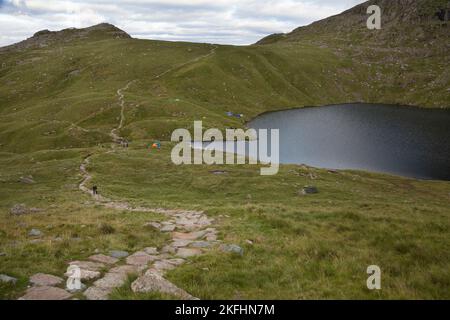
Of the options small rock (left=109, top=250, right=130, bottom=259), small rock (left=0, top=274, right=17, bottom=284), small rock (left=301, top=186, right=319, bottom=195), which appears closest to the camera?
small rock (left=0, top=274, right=17, bottom=284)

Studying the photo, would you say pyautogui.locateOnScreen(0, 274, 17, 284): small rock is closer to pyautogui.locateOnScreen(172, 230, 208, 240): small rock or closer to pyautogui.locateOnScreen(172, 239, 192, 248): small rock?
pyautogui.locateOnScreen(172, 239, 192, 248): small rock

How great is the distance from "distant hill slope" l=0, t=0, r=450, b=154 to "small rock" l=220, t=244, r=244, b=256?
74.1 meters

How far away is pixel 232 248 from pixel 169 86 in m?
127

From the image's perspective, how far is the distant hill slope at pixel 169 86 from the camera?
97438 millimetres

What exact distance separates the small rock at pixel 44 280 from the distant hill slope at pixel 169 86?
76.9 metres

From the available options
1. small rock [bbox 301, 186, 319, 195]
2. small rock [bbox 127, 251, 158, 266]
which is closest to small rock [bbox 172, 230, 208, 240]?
small rock [bbox 127, 251, 158, 266]

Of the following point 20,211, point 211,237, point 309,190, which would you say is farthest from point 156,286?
point 309,190

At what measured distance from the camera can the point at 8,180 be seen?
45.2m

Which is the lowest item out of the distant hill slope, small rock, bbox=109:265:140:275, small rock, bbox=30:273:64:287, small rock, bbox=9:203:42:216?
small rock, bbox=9:203:42:216

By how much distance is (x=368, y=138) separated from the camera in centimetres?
9669

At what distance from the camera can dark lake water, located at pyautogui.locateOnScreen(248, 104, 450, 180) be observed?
73750 millimetres
